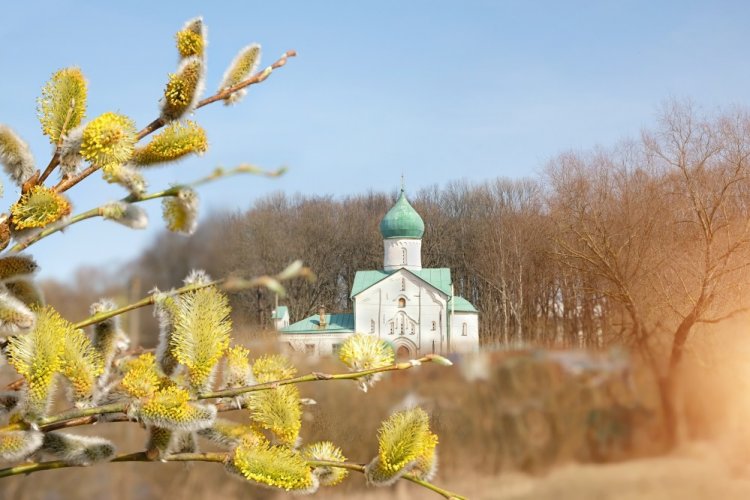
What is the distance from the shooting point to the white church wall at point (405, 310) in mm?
8258

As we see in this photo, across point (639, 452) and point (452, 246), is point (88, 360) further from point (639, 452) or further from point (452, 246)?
point (452, 246)

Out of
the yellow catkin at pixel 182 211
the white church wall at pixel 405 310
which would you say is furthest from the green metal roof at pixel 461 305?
the yellow catkin at pixel 182 211

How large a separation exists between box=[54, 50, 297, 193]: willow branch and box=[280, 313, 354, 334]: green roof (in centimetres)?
683

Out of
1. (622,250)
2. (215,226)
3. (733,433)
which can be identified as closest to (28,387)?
(733,433)

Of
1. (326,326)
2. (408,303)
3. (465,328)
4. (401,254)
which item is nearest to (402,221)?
(401,254)

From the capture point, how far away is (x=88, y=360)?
30 centimetres

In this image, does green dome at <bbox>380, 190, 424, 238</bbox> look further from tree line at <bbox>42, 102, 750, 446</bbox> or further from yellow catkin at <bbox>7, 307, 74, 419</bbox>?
yellow catkin at <bbox>7, 307, 74, 419</bbox>

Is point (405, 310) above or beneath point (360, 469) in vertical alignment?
above

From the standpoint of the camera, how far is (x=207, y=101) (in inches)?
12.4

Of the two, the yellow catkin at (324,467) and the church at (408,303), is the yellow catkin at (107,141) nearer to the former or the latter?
the yellow catkin at (324,467)

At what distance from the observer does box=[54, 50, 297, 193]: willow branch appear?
291 mm

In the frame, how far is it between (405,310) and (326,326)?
1324 millimetres

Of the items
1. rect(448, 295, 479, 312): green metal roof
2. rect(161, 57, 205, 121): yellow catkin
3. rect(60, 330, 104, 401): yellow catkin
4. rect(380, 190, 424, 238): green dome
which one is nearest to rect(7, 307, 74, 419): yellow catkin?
rect(60, 330, 104, 401): yellow catkin

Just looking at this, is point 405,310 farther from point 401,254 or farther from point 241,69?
point 241,69
